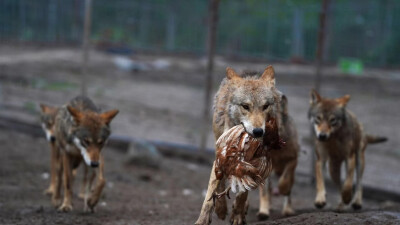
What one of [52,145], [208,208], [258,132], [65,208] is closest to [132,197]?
[52,145]

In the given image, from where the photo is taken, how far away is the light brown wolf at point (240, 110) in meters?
5.92

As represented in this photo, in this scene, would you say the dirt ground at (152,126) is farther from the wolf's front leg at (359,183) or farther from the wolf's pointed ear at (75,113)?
the wolf's pointed ear at (75,113)

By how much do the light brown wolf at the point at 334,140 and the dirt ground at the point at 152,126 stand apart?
310 mm

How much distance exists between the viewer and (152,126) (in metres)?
16.6

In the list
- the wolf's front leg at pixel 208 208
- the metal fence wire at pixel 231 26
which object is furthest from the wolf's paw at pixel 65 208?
the metal fence wire at pixel 231 26

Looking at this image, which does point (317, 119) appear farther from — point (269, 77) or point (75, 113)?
point (75, 113)

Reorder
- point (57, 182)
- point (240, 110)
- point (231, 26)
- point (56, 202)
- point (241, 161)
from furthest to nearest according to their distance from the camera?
1. point (231, 26)
2. point (57, 182)
3. point (56, 202)
4. point (240, 110)
5. point (241, 161)

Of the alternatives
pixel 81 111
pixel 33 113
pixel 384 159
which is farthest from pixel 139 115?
pixel 81 111

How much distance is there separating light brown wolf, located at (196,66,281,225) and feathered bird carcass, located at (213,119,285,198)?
13 cm

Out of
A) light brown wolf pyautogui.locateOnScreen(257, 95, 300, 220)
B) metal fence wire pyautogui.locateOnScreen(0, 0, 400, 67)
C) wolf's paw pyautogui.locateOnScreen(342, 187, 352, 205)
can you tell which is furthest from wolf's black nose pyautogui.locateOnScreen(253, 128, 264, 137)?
metal fence wire pyautogui.locateOnScreen(0, 0, 400, 67)

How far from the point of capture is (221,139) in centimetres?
584

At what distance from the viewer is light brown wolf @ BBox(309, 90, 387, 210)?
8.69 metres

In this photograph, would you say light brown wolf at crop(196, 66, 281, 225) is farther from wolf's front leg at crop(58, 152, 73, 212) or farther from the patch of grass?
the patch of grass

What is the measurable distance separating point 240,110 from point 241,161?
0.88 meters
